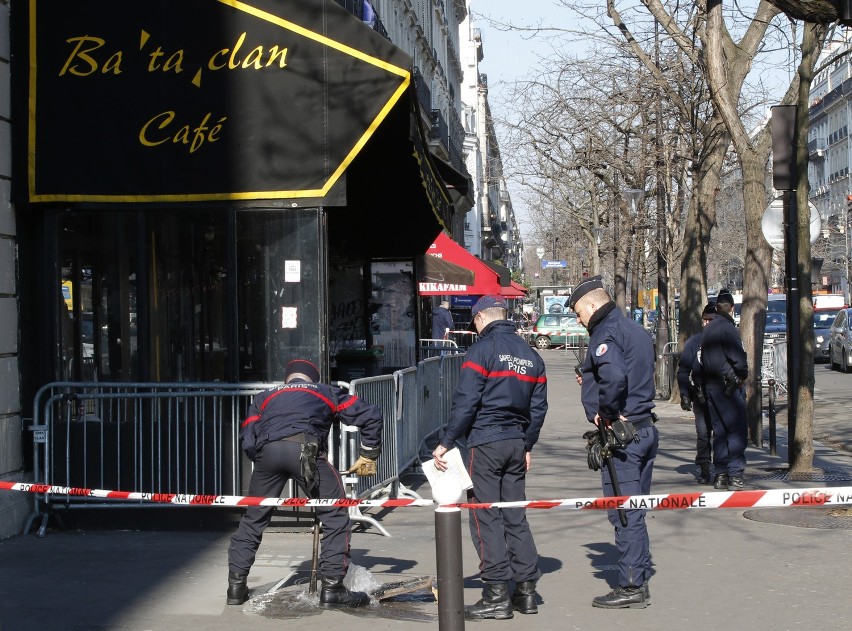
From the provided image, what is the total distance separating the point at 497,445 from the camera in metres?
7.23

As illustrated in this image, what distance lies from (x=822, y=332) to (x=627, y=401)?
3216cm

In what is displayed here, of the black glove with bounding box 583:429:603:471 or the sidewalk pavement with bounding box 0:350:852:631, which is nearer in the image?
the sidewalk pavement with bounding box 0:350:852:631

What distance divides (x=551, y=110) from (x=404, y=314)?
1610cm

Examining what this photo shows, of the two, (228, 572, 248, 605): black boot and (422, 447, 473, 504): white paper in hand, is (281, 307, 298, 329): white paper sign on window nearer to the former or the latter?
(228, 572, 248, 605): black boot

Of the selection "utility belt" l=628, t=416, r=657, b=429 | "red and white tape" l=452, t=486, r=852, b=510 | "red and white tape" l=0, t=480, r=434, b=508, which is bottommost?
"red and white tape" l=0, t=480, r=434, b=508

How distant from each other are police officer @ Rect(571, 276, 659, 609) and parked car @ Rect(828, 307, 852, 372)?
87.3ft

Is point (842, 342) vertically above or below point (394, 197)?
below

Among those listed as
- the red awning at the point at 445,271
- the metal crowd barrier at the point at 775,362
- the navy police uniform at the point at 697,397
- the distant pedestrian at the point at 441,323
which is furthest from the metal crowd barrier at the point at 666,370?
the navy police uniform at the point at 697,397

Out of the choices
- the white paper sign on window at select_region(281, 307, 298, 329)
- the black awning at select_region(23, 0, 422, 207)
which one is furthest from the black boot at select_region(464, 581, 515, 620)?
the black awning at select_region(23, 0, 422, 207)

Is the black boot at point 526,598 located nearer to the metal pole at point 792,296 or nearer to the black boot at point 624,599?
the black boot at point 624,599

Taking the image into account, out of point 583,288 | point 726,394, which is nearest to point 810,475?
point 726,394

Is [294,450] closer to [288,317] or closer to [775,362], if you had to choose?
[288,317]

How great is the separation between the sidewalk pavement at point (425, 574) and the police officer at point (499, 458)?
20 centimetres

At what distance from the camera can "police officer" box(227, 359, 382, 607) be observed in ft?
23.6
